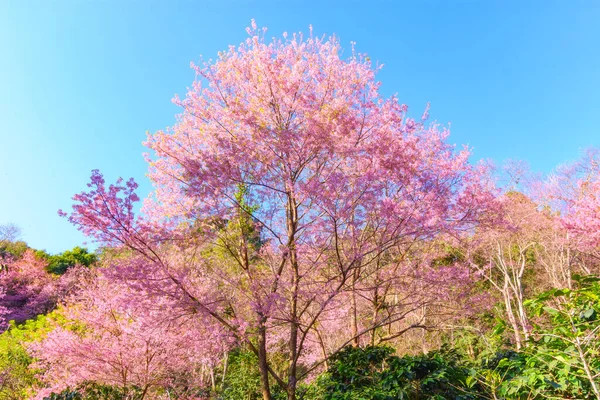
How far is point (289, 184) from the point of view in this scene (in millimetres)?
4809

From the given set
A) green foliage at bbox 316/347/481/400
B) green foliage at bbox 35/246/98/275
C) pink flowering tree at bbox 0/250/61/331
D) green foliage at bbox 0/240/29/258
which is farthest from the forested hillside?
green foliage at bbox 0/240/29/258

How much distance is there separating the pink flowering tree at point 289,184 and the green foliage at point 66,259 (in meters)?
22.6

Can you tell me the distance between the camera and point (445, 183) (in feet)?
17.6

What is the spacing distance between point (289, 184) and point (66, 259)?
1026 inches

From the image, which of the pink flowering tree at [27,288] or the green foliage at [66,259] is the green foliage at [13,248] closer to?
the green foliage at [66,259]

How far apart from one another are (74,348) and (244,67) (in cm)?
612

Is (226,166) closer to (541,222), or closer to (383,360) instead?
(383,360)

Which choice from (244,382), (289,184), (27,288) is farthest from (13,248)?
(289,184)

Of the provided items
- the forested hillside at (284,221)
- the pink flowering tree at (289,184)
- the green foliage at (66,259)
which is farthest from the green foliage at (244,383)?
the green foliage at (66,259)

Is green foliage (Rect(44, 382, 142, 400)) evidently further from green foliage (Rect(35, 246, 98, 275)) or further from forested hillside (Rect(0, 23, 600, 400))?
green foliage (Rect(35, 246, 98, 275))

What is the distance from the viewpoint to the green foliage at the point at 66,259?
23.5 m

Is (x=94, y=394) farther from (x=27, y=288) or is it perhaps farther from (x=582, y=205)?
(x=27, y=288)

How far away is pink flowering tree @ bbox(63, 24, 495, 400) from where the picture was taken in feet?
15.1

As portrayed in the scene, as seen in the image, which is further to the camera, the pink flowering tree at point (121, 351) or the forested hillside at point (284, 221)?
the pink flowering tree at point (121, 351)
